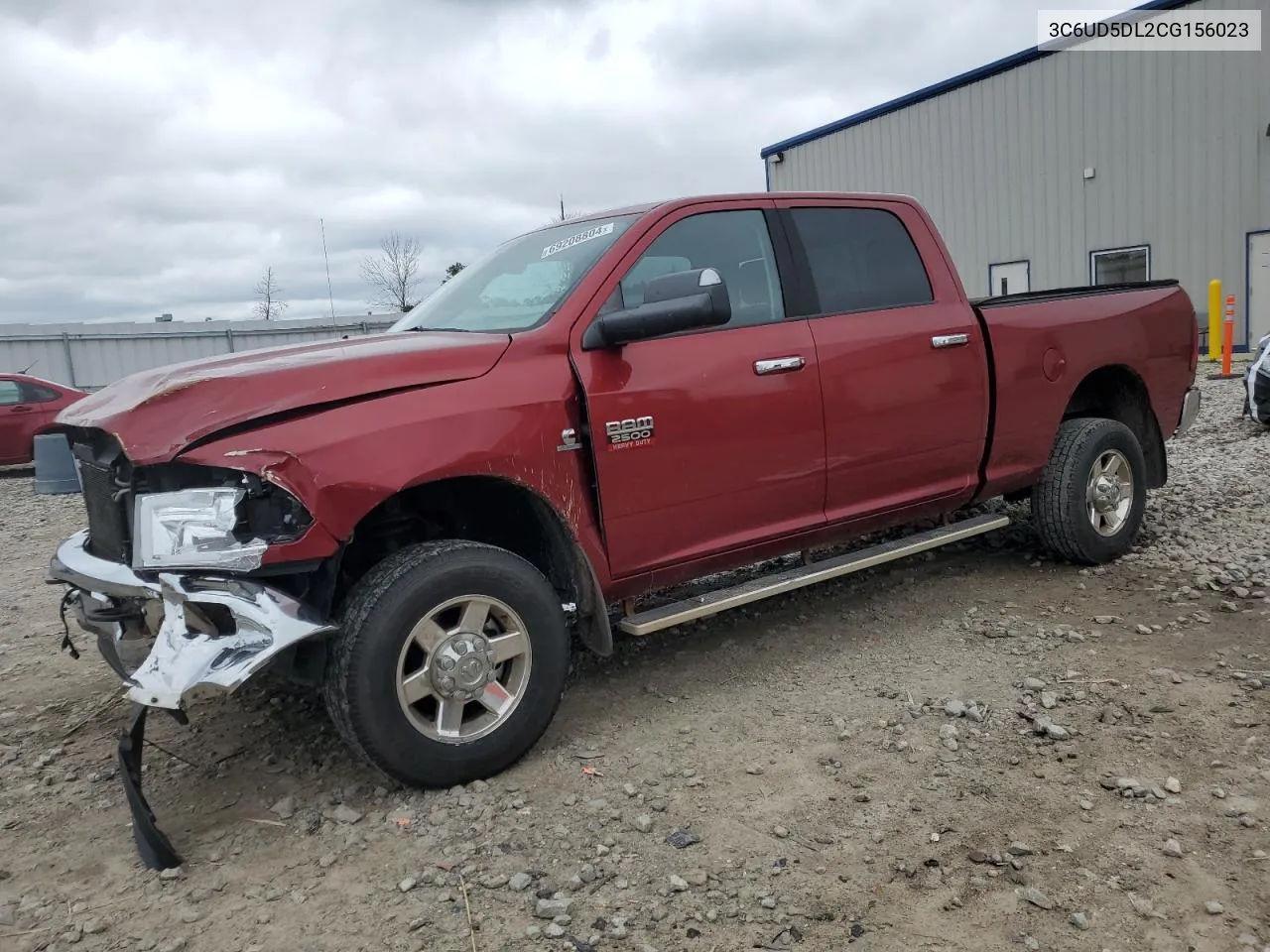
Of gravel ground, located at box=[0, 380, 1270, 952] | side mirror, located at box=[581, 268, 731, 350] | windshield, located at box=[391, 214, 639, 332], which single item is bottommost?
gravel ground, located at box=[0, 380, 1270, 952]

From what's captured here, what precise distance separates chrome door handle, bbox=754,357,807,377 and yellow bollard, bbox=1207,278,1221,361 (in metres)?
12.9

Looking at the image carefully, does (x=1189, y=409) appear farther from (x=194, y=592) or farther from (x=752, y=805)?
(x=194, y=592)

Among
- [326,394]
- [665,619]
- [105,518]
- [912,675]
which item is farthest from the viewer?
[912,675]

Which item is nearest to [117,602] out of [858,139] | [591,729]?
[591,729]

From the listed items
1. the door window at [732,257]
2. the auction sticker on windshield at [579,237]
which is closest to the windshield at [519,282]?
the auction sticker on windshield at [579,237]

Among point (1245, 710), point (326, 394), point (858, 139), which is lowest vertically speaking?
point (1245, 710)

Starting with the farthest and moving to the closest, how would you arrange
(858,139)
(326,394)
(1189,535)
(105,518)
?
(858,139) → (1189,535) → (105,518) → (326,394)

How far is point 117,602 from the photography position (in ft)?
9.87

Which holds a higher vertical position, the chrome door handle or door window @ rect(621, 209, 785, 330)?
door window @ rect(621, 209, 785, 330)

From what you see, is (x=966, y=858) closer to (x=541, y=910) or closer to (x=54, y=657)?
(x=541, y=910)

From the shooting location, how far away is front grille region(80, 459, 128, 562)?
9.73 ft

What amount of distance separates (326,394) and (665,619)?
143cm

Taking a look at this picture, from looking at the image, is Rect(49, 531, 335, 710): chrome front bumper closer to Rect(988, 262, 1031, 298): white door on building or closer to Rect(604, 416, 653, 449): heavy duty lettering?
Rect(604, 416, 653, 449): heavy duty lettering

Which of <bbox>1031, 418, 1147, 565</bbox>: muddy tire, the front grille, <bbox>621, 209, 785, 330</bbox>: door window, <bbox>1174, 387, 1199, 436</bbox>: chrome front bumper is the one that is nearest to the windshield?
<bbox>621, 209, 785, 330</bbox>: door window
